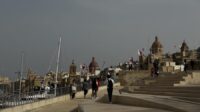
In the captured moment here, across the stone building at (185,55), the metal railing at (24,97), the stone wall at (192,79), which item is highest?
the stone building at (185,55)

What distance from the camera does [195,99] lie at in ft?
54.9

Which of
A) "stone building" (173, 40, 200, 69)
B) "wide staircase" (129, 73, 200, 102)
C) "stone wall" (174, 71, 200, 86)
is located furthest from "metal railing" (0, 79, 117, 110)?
"stone building" (173, 40, 200, 69)

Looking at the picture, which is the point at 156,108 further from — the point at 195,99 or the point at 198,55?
the point at 198,55

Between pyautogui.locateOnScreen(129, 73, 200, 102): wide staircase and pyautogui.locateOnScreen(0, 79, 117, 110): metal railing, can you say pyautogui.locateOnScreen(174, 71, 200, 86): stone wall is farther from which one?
pyautogui.locateOnScreen(0, 79, 117, 110): metal railing

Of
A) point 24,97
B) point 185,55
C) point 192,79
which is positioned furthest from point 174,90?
point 185,55

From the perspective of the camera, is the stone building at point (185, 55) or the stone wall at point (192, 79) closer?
the stone wall at point (192, 79)

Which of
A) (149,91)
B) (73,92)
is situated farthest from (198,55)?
(149,91)

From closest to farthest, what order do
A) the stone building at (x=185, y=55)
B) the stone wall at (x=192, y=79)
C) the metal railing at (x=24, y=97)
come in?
the metal railing at (x=24, y=97) → the stone wall at (x=192, y=79) → the stone building at (x=185, y=55)

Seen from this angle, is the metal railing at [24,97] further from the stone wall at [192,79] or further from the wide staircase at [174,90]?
the stone wall at [192,79]

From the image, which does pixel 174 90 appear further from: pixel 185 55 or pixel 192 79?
pixel 185 55

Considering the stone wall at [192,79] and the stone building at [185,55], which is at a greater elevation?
the stone building at [185,55]

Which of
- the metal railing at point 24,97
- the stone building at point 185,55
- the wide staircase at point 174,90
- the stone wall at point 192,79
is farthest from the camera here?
the stone building at point 185,55

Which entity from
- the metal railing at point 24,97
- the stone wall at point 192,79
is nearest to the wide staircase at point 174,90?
the stone wall at point 192,79

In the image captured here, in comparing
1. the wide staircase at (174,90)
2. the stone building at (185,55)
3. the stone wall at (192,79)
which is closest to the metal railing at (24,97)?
the wide staircase at (174,90)
